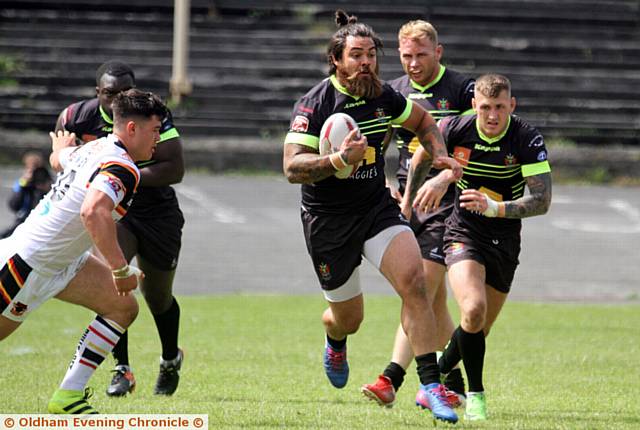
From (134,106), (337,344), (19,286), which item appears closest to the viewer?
(19,286)

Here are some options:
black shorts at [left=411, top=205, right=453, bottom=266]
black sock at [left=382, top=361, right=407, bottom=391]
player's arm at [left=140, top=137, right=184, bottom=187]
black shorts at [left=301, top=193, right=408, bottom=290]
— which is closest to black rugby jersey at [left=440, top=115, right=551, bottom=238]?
black shorts at [left=411, top=205, right=453, bottom=266]

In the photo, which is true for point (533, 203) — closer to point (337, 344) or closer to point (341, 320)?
point (341, 320)

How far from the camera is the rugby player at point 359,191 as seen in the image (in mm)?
6801

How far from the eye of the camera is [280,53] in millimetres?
26094

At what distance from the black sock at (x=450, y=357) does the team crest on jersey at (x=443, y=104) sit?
5.56ft

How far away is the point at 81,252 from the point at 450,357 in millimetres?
2551

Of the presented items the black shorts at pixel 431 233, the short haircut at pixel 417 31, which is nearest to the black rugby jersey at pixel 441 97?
the black shorts at pixel 431 233

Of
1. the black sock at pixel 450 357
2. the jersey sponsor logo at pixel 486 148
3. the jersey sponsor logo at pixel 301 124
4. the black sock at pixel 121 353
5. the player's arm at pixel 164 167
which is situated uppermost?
the jersey sponsor logo at pixel 301 124

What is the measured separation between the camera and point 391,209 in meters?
7.21

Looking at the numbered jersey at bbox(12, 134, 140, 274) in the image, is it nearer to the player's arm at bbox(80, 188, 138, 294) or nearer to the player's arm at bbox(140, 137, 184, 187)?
the player's arm at bbox(80, 188, 138, 294)

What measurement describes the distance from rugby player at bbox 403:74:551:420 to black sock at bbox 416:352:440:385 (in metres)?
0.41

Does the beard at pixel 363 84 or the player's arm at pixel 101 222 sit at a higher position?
the beard at pixel 363 84

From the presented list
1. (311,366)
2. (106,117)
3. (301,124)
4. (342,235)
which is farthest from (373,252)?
(311,366)

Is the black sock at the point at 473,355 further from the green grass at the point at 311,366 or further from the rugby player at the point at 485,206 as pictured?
the green grass at the point at 311,366
